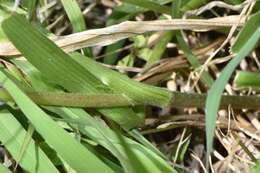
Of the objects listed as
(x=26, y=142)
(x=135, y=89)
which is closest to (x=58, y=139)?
(x=26, y=142)

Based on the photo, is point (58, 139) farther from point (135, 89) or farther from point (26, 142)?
point (135, 89)

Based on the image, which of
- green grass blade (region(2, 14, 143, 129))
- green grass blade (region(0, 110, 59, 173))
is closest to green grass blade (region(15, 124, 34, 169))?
green grass blade (region(0, 110, 59, 173))

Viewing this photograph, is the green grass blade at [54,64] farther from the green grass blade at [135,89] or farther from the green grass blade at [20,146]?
the green grass blade at [20,146]

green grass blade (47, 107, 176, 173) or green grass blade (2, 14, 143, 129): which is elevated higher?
green grass blade (2, 14, 143, 129)

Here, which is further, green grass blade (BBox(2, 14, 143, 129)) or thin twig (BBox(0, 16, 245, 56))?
thin twig (BBox(0, 16, 245, 56))

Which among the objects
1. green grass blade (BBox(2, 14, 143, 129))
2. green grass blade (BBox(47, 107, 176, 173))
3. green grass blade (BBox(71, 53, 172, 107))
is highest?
green grass blade (BBox(2, 14, 143, 129))

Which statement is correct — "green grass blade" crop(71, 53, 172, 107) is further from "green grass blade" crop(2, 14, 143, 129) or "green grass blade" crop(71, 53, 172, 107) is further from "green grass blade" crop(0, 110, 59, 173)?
"green grass blade" crop(0, 110, 59, 173)

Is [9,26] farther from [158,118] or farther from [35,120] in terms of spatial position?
[158,118]
